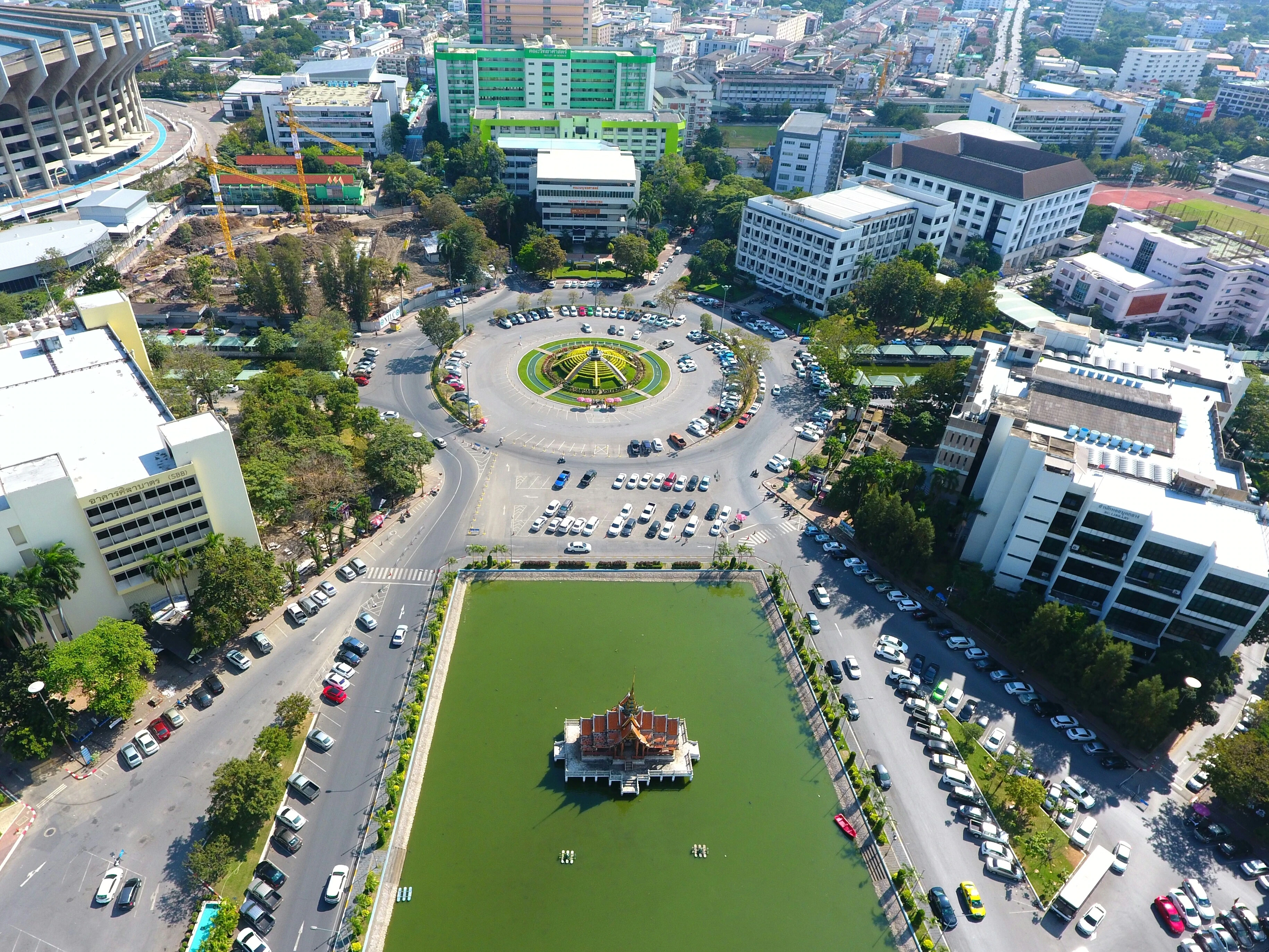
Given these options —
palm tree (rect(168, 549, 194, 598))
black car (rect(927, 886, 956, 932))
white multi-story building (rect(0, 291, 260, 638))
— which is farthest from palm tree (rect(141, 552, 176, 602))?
black car (rect(927, 886, 956, 932))

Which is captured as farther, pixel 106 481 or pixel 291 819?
pixel 106 481

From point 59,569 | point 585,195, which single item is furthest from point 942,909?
point 585,195

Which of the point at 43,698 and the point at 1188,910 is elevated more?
the point at 43,698

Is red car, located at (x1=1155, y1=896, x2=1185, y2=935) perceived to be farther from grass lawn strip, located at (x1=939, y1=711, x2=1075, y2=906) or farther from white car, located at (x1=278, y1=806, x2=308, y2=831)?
white car, located at (x1=278, y1=806, x2=308, y2=831)

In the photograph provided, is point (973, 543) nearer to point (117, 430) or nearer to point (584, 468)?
point (584, 468)

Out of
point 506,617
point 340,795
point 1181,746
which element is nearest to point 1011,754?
point 1181,746

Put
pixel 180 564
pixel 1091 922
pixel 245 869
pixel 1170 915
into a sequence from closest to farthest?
pixel 1091 922 → pixel 245 869 → pixel 1170 915 → pixel 180 564

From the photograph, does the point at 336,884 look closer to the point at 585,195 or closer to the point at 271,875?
the point at 271,875

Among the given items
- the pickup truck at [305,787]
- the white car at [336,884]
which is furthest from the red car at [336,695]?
the white car at [336,884]
